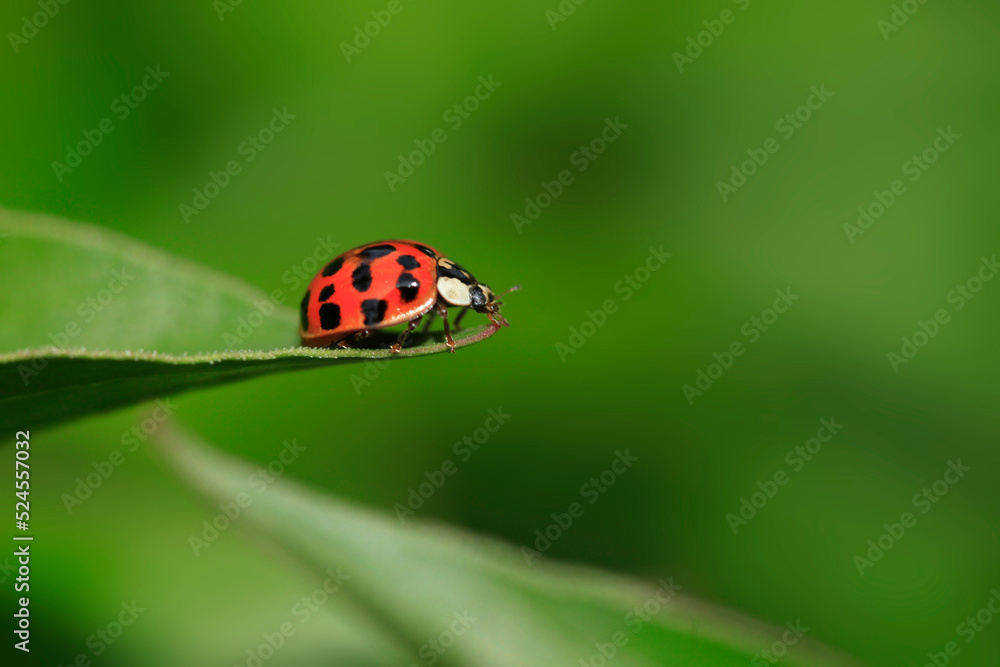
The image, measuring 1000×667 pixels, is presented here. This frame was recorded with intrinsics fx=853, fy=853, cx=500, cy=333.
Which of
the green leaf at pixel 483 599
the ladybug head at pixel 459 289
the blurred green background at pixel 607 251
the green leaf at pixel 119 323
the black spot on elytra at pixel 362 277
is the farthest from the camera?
the blurred green background at pixel 607 251

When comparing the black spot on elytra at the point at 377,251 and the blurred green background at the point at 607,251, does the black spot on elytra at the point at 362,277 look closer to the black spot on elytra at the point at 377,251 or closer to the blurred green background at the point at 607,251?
the black spot on elytra at the point at 377,251

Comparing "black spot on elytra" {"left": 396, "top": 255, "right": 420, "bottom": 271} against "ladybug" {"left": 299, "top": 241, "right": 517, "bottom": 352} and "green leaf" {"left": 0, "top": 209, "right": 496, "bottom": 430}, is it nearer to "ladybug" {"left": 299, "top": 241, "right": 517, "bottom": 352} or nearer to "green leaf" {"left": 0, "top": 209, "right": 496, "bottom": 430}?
"ladybug" {"left": 299, "top": 241, "right": 517, "bottom": 352}

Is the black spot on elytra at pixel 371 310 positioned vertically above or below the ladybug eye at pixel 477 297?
below

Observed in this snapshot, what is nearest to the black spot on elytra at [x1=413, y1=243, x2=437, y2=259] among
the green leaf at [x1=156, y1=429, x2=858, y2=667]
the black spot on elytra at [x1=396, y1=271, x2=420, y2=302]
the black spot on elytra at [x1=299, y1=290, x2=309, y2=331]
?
the black spot on elytra at [x1=396, y1=271, x2=420, y2=302]

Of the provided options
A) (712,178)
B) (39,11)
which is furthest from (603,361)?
(39,11)

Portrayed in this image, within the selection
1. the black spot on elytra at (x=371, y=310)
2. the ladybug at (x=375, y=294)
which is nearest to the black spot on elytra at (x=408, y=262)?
the ladybug at (x=375, y=294)

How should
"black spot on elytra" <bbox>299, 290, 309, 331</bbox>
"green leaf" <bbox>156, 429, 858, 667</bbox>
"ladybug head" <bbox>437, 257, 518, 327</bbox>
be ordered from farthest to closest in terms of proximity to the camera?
"ladybug head" <bbox>437, 257, 518, 327</bbox>, "black spot on elytra" <bbox>299, 290, 309, 331</bbox>, "green leaf" <bbox>156, 429, 858, 667</bbox>

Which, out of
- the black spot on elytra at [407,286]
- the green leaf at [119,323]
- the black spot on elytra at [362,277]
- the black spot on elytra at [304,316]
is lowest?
the green leaf at [119,323]

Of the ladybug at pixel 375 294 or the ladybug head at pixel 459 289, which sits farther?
the ladybug head at pixel 459 289
